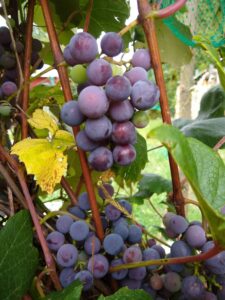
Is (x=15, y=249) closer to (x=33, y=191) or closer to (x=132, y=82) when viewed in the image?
(x=33, y=191)

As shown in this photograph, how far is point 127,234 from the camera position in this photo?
1.63 feet

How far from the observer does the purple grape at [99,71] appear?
40 cm

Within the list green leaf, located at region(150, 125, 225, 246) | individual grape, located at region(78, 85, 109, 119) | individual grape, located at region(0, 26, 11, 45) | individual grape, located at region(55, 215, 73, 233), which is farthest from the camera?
individual grape, located at region(0, 26, 11, 45)

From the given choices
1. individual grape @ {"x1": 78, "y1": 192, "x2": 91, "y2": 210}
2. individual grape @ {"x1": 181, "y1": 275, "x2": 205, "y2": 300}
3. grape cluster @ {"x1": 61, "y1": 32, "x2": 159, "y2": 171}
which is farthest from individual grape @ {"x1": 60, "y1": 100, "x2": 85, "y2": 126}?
individual grape @ {"x1": 181, "y1": 275, "x2": 205, "y2": 300}

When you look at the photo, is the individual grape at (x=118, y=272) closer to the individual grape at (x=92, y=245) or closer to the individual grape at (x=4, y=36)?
the individual grape at (x=92, y=245)

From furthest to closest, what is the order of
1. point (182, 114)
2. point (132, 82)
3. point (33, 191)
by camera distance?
point (182, 114) → point (33, 191) → point (132, 82)

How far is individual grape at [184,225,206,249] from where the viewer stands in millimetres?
467

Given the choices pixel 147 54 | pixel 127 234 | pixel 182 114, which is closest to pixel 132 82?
pixel 147 54

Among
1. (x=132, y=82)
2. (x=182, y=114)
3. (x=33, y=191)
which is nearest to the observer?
(x=132, y=82)

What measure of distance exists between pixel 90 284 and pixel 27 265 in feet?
0.27

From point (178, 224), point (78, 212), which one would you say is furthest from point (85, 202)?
point (178, 224)

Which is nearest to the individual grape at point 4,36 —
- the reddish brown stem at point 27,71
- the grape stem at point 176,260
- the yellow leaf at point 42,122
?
the reddish brown stem at point 27,71

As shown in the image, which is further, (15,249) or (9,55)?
(9,55)

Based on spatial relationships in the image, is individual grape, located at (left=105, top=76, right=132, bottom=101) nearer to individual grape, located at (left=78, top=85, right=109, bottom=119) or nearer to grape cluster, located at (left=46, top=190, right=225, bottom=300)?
individual grape, located at (left=78, top=85, right=109, bottom=119)
